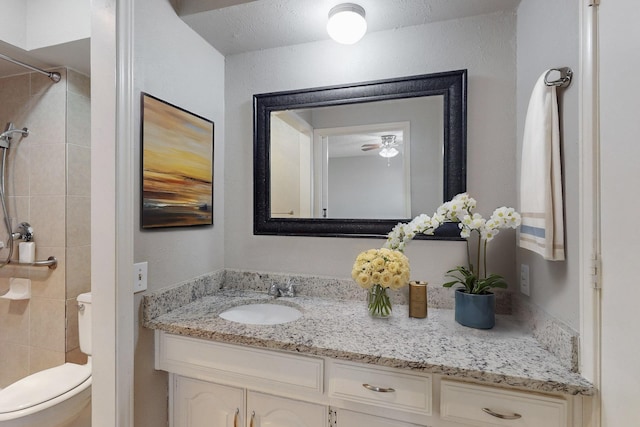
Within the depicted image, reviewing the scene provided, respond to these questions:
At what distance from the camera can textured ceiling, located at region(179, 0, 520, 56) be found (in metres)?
1.32

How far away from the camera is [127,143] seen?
1.14 m

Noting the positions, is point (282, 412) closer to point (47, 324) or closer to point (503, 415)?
point (503, 415)

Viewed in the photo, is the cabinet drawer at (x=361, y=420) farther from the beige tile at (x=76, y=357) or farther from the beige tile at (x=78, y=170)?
the beige tile at (x=78, y=170)

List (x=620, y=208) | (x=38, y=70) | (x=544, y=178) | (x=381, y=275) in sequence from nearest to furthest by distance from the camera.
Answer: (x=620, y=208), (x=544, y=178), (x=381, y=275), (x=38, y=70)

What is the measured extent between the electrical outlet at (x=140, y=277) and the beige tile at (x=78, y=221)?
118 centimetres

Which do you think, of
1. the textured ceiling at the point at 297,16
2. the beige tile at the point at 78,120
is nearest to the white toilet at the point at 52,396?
the beige tile at the point at 78,120

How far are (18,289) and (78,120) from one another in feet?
4.00

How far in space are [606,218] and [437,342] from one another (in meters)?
0.61

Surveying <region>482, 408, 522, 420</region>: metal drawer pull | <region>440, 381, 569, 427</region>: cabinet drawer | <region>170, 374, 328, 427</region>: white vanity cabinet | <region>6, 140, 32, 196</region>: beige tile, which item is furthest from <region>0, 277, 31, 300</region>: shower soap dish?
<region>482, 408, 522, 420</region>: metal drawer pull

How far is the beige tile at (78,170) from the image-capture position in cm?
195

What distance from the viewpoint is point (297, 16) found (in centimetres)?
141

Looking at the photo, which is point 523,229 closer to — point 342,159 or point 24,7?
point 342,159

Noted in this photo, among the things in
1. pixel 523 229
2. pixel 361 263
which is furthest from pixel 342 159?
pixel 523 229

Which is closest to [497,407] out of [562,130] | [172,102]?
[562,130]
